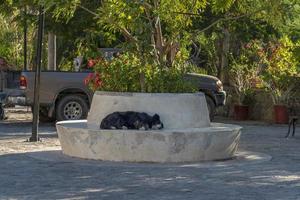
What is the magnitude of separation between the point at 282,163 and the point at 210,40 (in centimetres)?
1377

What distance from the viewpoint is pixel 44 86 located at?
60.8 ft

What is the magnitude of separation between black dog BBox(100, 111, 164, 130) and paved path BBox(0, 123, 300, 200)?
71cm

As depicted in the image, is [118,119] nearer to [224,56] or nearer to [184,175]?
[184,175]

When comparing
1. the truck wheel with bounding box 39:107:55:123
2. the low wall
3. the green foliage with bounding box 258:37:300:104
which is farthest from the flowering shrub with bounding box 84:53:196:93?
the green foliage with bounding box 258:37:300:104

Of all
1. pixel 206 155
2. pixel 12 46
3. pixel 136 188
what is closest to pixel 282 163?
pixel 206 155

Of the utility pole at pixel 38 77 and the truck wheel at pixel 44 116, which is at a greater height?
the utility pole at pixel 38 77

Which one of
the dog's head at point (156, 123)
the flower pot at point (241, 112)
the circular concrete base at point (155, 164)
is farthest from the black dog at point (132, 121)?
the flower pot at point (241, 112)

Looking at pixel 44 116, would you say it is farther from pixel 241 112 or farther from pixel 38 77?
pixel 241 112

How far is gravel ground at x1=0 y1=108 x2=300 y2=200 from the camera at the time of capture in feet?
28.4

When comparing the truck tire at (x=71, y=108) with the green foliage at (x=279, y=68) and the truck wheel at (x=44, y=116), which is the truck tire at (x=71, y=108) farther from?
the green foliage at (x=279, y=68)

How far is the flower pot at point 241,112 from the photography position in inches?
865

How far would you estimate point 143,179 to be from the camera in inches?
387

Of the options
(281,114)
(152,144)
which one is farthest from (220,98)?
(152,144)

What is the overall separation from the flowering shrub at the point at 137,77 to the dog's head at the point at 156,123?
725 millimetres
